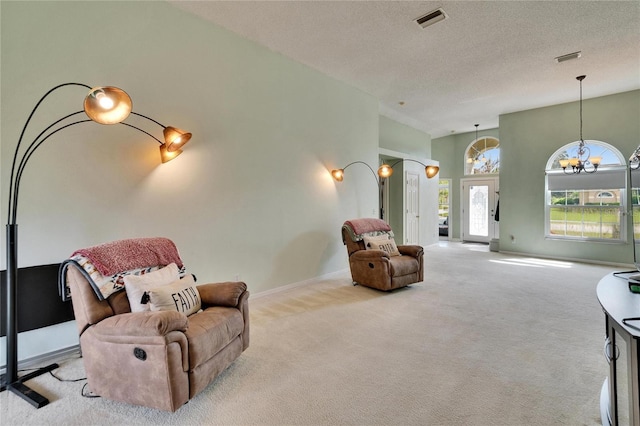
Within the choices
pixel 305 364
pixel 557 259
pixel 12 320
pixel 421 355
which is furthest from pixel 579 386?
pixel 557 259

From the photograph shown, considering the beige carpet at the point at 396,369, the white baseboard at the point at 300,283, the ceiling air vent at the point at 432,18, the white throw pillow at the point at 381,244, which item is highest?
the ceiling air vent at the point at 432,18

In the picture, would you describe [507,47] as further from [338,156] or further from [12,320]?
[12,320]

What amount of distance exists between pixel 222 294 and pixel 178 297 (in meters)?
0.33

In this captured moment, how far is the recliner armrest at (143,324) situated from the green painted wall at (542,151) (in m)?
7.62

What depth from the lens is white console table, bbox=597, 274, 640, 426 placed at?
1187 mm

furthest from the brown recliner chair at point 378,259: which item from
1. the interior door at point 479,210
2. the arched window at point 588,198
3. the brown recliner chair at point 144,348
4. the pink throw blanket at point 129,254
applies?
the interior door at point 479,210

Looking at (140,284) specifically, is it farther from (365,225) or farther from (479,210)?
(479,210)

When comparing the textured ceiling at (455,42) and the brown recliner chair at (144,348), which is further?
the textured ceiling at (455,42)

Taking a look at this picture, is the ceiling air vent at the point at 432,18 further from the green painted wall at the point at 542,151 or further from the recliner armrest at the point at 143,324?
the green painted wall at the point at 542,151

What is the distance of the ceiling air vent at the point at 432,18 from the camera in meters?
3.26

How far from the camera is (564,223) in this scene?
6559mm

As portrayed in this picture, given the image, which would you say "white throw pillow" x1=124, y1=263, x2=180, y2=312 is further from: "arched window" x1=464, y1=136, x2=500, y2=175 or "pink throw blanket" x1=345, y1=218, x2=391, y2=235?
"arched window" x1=464, y1=136, x2=500, y2=175

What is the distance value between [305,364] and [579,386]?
1.90 meters

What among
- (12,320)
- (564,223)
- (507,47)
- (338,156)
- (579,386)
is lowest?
(579,386)
